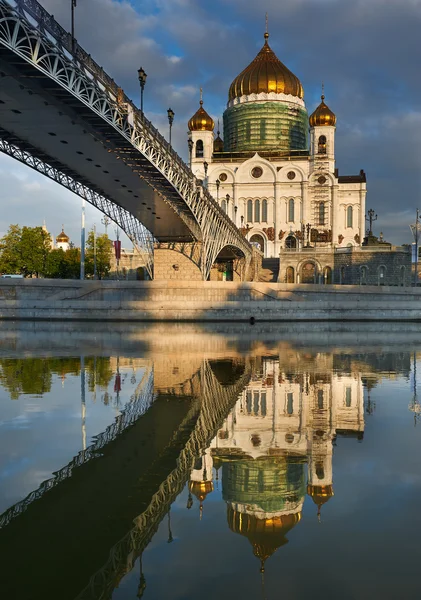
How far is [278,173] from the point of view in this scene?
80.2 meters

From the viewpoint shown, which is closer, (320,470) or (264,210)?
(320,470)

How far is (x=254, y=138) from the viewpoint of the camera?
85.0 m

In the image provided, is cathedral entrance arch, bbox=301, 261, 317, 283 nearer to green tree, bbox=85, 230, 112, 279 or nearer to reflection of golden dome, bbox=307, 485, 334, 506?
green tree, bbox=85, 230, 112, 279

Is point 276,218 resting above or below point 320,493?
above

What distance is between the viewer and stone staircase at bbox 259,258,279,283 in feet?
235

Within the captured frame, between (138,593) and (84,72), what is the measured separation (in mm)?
21505

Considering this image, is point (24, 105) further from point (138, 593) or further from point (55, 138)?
point (138, 593)

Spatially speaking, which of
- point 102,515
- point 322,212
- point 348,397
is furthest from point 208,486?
point 322,212

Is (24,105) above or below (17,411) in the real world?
above

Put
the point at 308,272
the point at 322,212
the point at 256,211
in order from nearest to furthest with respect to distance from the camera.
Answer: the point at 308,272 → the point at 322,212 → the point at 256,211

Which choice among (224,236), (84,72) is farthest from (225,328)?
(224,236)

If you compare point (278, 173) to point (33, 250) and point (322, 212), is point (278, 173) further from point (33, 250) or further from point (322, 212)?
point (33, 250)

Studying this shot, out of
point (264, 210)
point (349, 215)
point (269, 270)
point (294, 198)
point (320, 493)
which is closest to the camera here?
point (320, 493)

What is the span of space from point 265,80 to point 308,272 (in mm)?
31622
